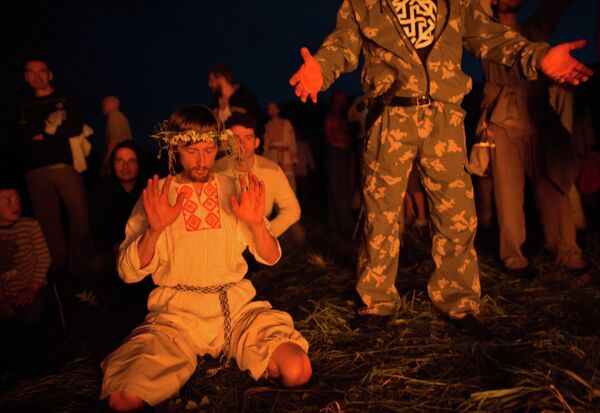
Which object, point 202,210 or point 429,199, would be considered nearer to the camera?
point 202,210

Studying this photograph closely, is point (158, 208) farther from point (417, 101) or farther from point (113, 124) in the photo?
point (113, 124)

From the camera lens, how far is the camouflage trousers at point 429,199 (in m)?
2.71

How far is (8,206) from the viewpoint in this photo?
11.3 ft

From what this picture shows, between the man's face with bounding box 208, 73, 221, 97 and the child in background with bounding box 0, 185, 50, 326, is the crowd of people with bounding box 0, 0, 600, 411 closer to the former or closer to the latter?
the child in background with bounding box 0, 185, 50, 326

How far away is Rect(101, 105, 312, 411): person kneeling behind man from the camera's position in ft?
7.04

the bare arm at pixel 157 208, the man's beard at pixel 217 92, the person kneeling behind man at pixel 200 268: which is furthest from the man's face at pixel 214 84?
the bare arm at pixel 157 208

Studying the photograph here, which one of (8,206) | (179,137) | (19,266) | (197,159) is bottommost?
(19,266)

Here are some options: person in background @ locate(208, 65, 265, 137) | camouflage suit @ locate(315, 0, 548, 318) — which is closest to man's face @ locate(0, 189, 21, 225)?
person in background @ locate(208, 65, 265, 137)

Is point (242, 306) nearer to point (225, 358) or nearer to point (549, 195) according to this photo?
point (225, 358)

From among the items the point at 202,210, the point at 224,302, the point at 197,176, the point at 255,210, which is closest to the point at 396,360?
the point at 224,302

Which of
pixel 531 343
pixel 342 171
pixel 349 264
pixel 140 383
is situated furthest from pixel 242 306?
pixel 342 171

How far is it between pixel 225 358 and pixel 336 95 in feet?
17.0

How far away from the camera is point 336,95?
6.82 m

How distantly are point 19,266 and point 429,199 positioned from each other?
10.5 ft
